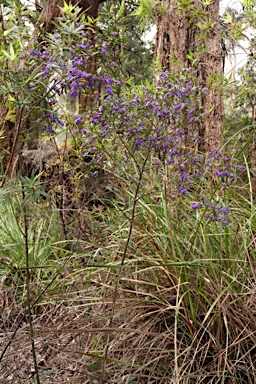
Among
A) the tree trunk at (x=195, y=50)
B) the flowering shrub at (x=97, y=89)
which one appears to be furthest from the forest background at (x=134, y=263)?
the tree trunk at (x=195, y=50)

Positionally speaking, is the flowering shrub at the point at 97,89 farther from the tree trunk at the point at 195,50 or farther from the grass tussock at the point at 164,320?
the tree trunk at the point at 195,50

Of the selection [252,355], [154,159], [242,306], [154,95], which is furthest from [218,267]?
[154,95]

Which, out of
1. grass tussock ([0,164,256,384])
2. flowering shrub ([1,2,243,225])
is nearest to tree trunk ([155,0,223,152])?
grass tussock ([0,164,256,384])

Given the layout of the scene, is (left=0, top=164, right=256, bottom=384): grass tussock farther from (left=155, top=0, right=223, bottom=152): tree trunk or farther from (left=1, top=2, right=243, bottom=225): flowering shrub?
(left=155, top=0, right=223, bottom=152): tree trunk

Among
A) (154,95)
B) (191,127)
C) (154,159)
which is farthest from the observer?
(191,127)

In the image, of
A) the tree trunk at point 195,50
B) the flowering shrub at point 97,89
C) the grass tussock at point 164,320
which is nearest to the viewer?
the flowering shrub at point 97,89

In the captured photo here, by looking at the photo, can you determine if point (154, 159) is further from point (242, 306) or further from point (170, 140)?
point (242, 306)

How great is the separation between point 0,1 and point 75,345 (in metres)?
1.97

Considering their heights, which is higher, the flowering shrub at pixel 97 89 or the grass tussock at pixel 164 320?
the flowering shrub at pixel 97 89

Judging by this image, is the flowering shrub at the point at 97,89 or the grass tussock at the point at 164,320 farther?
the grass tussock at the point at 164,320

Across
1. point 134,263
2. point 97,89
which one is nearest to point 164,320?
point 134,263

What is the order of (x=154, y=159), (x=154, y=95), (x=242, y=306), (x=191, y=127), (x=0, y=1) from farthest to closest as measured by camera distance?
1. (x=191, y=127)
2. (x=0, y=1)
3. (x=154, y=159)
4. (x=154, y=95)
5. (x=242, y=306)

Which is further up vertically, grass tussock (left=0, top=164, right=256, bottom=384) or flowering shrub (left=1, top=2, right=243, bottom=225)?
flowering shrub (left=1, top=2, right=243, bottom=225)

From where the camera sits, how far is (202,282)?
228 cm
